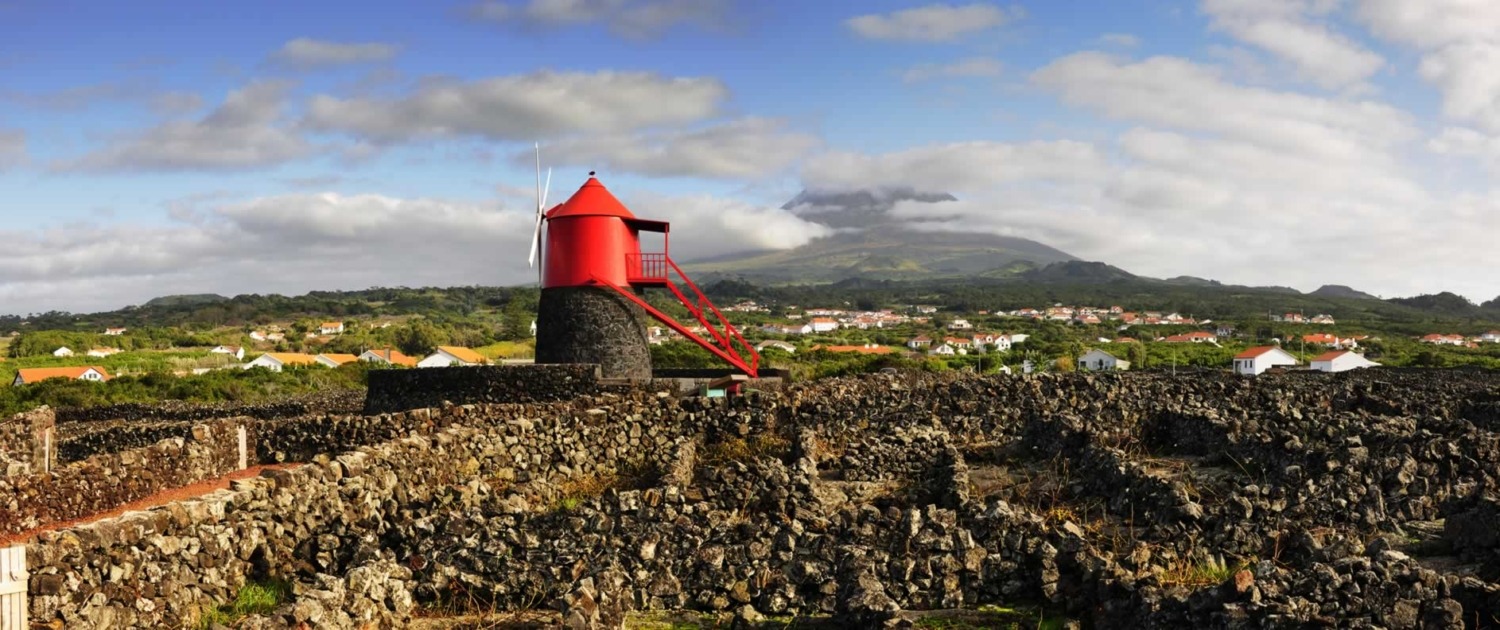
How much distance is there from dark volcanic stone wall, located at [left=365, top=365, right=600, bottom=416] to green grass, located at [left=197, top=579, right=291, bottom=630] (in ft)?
39.5

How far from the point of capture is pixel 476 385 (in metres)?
24.9

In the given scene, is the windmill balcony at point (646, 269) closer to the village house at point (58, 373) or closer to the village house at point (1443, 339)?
the village house at point (58, 373)

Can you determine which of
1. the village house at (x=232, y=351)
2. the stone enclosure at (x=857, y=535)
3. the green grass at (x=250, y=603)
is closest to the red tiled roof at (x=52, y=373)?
the village house at (x=232, y=351)

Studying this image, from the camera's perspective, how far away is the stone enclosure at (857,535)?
862 centimetres

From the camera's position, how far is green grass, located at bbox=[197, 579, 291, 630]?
10.3m

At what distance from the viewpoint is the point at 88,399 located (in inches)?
1736

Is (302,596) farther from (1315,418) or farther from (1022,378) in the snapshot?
(1022,378)

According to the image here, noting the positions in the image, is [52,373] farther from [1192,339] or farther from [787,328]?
[787,328]

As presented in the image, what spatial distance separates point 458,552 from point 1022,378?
16605 mm

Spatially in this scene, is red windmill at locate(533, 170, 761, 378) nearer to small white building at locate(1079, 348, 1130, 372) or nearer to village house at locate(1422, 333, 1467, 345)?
small white building at locate(1079, 348, 1130, 372)

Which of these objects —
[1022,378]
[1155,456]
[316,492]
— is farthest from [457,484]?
[1022,378]

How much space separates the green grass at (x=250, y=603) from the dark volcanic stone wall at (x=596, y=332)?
47.9 ft

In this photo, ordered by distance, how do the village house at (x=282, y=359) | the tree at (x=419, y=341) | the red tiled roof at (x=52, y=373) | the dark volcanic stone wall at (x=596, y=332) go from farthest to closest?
the tree at (x=419, y=341) → the village house at (x=282, y=359) → the red tiled roof at (x=52, y=373) → the dark volcanic stone wall at (x=596, y=332)

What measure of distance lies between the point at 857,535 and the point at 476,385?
628 inches
